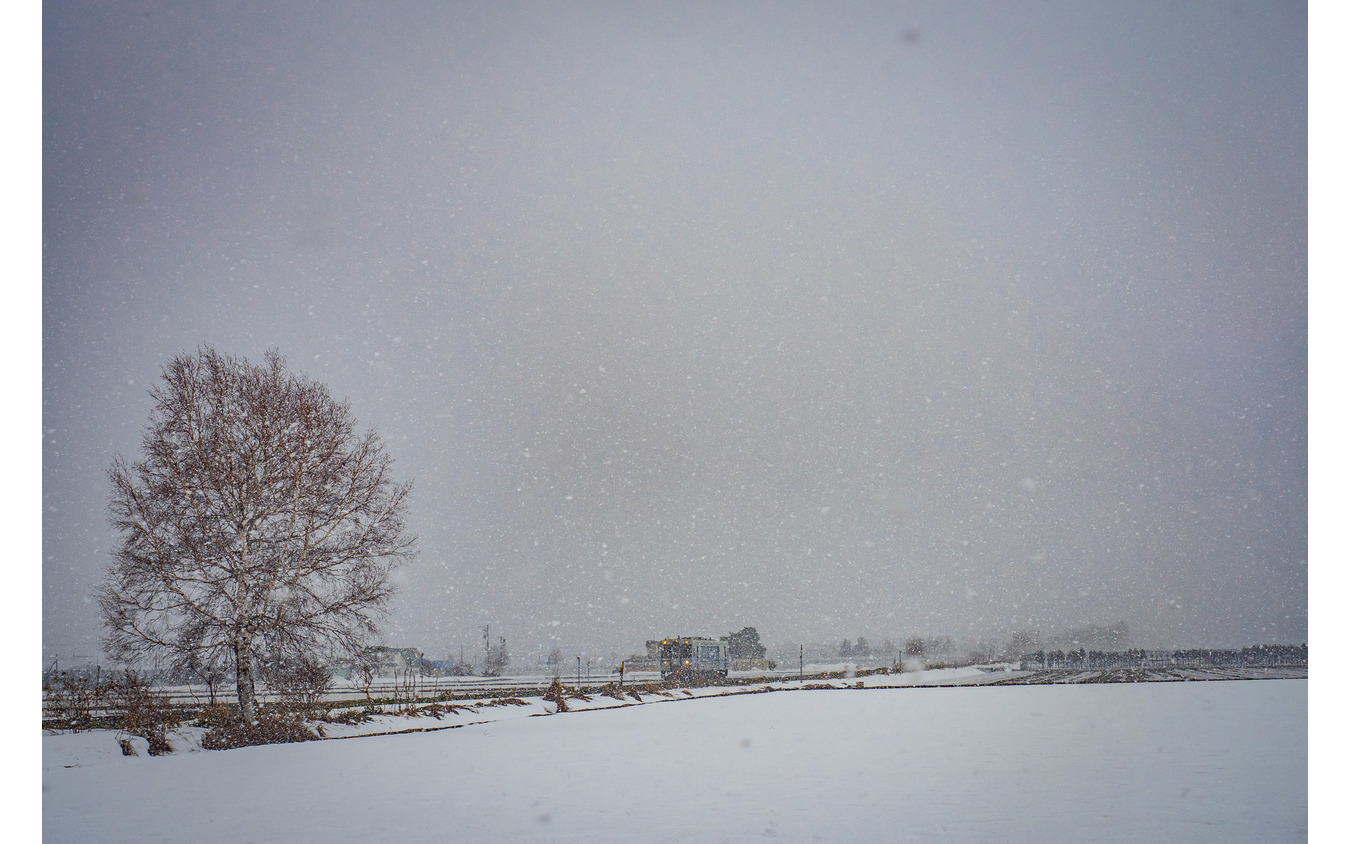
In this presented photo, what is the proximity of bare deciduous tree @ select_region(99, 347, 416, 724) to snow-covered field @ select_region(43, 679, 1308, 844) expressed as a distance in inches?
90.0

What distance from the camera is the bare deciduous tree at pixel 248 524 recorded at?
55.7 ft

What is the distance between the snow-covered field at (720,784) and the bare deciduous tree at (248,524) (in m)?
2.29

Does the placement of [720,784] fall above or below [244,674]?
above

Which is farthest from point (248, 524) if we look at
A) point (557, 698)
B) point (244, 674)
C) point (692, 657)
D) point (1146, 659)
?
point (1146, 659)

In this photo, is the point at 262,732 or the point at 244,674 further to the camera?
the point at 244,674

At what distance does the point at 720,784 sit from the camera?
34.0 feet

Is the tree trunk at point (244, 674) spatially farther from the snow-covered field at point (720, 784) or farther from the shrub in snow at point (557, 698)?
the shrub in snow at point (557, 698)

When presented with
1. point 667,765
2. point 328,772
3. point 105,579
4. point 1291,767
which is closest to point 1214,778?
point 1291,767

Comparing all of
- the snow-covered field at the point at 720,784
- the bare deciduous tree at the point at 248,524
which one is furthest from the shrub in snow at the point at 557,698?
the bare deciduous tree at the point at 248,524

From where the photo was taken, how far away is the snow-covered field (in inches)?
300

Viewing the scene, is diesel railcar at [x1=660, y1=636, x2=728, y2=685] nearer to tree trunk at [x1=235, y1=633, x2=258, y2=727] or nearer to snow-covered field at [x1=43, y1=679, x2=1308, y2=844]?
snow-covered field at [x1=43, y1=679, x2=1308, y2=844]

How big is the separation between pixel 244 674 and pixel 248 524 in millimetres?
2997

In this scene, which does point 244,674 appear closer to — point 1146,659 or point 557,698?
point 557,698
